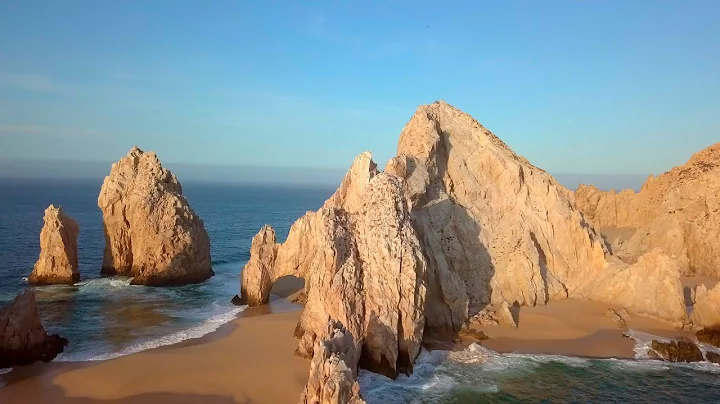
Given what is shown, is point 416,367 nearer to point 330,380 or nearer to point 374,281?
point 374,281

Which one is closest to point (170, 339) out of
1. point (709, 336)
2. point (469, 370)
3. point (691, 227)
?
point (469, 370)

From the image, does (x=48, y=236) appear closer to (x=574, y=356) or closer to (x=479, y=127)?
(x=479, y=127)

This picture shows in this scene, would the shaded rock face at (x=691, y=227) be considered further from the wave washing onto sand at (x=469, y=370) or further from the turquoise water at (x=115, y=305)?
the turquoise water at (x=115, y=305)

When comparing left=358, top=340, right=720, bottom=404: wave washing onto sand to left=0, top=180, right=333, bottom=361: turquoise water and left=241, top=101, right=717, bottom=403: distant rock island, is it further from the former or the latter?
left=0, top=180, right=333, bottom=361: turquoise water

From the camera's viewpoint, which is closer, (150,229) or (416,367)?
(416,367)

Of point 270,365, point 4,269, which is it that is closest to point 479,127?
point 270,365

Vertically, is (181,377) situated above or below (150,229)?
below

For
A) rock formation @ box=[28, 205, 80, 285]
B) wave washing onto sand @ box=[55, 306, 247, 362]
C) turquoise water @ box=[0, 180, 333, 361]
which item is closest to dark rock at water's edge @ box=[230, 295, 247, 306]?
turquoise water @ box=[0, 180, 333, 361]
